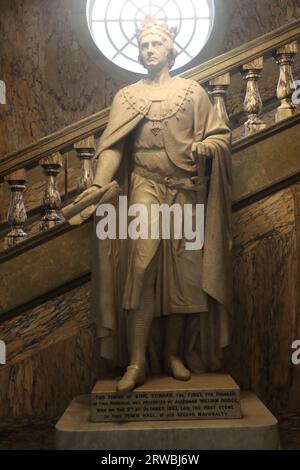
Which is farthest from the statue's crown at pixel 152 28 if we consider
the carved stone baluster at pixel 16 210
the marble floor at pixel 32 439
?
the marble floor at pixel 32 439

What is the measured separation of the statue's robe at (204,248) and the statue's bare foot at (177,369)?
85mm

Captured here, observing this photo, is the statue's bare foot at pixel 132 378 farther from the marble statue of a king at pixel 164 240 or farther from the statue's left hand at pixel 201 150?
the statue's left hand at pixel 201 150

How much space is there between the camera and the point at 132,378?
4.07 metres

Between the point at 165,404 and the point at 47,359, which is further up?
the point at 47,359

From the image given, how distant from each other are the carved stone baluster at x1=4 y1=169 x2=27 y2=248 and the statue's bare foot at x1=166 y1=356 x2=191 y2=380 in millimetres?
1400

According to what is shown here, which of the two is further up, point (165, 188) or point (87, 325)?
point (165, 188)

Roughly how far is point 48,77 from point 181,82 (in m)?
3.14

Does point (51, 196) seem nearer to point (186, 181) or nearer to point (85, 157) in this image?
point (85, 157)

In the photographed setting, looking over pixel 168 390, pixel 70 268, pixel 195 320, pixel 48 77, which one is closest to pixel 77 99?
pixel 48 77

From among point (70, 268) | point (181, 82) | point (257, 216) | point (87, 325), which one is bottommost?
point (87, 325)

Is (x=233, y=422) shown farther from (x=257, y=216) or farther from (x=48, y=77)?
(x=48, y=77)

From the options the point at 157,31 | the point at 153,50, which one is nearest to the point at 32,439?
the point at 153,50

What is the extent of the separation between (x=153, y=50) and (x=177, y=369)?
2.02 m

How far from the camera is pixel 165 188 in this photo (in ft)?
14.5
